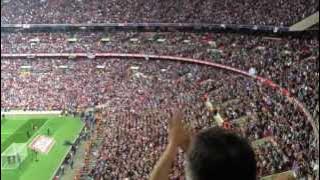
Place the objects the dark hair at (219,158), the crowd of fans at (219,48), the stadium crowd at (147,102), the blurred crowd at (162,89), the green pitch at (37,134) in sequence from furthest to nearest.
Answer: the crowd of fans at (219,48), the green pitch at (37,134), the blurred crowd at (162,89), the stadium crowd at (147,102), the dark hair at (219,158)

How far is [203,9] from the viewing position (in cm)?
2373

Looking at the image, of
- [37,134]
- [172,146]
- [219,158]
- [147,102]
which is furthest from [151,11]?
Result: [219,158]

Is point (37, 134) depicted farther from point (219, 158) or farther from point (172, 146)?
point (219, 158)

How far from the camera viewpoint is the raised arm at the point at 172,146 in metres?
1.33

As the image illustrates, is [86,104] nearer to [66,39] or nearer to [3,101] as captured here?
[3,101]

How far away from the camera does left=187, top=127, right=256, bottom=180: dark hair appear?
3.95ft

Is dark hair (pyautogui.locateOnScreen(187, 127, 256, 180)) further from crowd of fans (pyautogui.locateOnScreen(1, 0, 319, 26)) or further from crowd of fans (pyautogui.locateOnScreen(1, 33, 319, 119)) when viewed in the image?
crowd of fans (pyautogui.locateOnScreen(1, 0, 319, 26))

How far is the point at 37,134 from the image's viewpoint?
1628 centimetres

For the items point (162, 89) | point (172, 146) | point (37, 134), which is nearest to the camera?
point (172, 146)

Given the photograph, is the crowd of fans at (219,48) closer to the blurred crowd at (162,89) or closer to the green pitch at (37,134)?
the blurred crowd at (162,89)

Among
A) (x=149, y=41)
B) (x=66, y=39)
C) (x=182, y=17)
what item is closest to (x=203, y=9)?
(x=182, y=17)

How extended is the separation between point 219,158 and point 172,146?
0.60ft

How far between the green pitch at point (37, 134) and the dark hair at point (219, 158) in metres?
11.6

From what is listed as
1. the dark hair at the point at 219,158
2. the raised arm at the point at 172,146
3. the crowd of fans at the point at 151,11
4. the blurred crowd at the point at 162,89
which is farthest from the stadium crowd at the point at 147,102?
the dark hair at the point at 219,158
